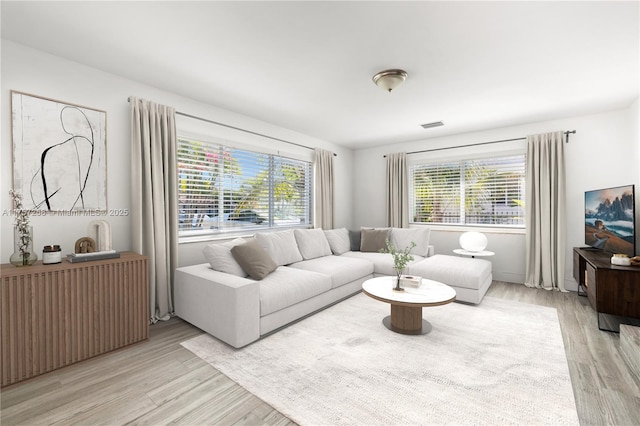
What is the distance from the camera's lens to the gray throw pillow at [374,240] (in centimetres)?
491

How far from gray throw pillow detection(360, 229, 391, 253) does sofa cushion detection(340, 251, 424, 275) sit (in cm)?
16

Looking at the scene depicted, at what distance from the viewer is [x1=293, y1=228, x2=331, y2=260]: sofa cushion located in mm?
4297

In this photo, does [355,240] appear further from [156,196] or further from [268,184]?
[156,196]

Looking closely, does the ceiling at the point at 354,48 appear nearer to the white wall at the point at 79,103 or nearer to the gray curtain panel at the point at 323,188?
the white wall at the point at 79,103

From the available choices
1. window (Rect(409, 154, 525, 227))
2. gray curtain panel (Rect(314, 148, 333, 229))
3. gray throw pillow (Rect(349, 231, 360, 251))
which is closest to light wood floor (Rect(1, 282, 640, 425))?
window (Rect(409, 154, 525, 227))

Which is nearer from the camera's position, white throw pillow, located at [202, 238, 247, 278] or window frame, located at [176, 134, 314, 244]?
white throw pillow, located at [202, 238, 247, 278]

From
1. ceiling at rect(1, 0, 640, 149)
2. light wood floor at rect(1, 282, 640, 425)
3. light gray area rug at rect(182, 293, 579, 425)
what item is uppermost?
ceiling at rect(1, 0, 640, 149)

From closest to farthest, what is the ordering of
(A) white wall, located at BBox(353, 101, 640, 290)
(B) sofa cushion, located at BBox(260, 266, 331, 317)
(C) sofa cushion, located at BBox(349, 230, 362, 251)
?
(B) sofa cushion, located at BBox(260, 266, 331, 317) < (A) white wall, located at BBox(353, 101, 640, 290) < (C) sofa cushion, located at BBox(349, 230, 362, 251)

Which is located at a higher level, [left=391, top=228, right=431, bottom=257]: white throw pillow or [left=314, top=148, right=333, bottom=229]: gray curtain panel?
[left=314, top=148, right=333, bottom=229]: gray curtain panel

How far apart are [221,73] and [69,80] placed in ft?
4.41

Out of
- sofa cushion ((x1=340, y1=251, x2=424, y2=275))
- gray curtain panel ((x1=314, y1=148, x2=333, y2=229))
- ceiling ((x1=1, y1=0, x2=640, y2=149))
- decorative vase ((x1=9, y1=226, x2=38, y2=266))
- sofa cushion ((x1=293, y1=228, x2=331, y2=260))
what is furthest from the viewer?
gray curtain panel ((x1=314, y1=148, x2=333, y2=229))

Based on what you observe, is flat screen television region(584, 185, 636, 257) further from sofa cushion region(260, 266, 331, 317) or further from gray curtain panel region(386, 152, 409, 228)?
sofa cushion region(260, 266, 331, 317)

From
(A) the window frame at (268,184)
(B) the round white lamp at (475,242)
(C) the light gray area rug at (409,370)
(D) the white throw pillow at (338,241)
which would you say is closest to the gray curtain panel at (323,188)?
(A) the window frame at (268,184)

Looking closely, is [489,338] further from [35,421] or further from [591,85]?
[35,421]
